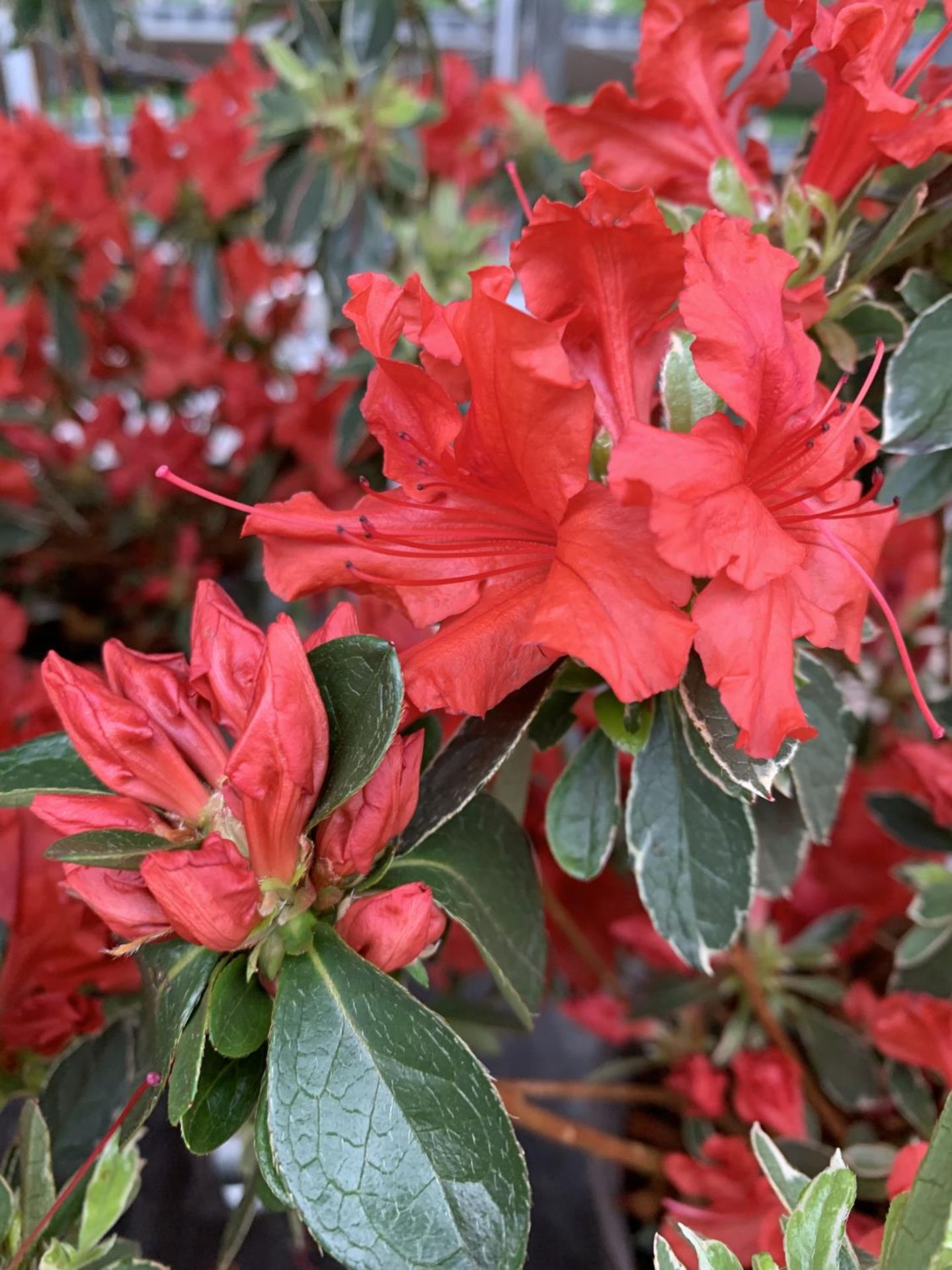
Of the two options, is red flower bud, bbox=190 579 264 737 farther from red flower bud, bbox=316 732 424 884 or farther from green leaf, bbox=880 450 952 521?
green leaf, bbox=880 450 952 521

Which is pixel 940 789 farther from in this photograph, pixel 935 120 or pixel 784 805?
pixel 935 120

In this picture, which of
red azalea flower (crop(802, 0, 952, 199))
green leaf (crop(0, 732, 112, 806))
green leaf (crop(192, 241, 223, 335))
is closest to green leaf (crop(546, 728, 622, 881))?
green leaf (crop(0, 732, 112, 806))

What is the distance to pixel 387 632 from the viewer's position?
593mm

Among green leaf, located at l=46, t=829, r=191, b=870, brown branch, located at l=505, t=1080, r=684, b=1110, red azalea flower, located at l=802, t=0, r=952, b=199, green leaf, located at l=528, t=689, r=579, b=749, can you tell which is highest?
red azalea flower, located at l=802, t=0, r=952, b=199

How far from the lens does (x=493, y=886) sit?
0.49 m

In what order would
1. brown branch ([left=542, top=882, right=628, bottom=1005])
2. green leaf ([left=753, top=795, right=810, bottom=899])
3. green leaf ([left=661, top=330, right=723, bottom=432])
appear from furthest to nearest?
brown branch ([left=542, top=882, right=628, bottom=1005]) → green leaf ([left=753, top=795, right=810, bottom=899]) → green leaf ([left=661, top=330, right=723, bottom=432])

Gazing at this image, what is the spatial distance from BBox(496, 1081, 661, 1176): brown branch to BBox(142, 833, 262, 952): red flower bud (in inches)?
10.5

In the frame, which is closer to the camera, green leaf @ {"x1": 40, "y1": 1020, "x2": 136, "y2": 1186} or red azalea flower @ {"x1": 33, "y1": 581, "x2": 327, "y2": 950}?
red azalea flower @ {"x1": 33, "y1": 581, "x2": 327, "y2": 950}

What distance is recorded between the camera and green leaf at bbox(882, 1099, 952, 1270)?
34 centimetres

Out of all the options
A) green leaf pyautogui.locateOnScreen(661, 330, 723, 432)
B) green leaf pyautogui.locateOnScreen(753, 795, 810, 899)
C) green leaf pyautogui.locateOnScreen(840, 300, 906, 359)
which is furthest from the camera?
green leaf pyautogui.locateOnScreen(753, 795, 810, 899)

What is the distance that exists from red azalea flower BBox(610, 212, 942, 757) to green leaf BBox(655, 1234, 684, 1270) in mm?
186

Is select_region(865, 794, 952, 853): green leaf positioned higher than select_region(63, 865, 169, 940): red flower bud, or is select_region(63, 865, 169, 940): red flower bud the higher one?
select_region(63, 865, 169, 940): red flower bud

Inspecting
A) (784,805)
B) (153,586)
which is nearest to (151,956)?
(784,805)

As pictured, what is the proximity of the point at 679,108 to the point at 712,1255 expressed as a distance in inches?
21.7
